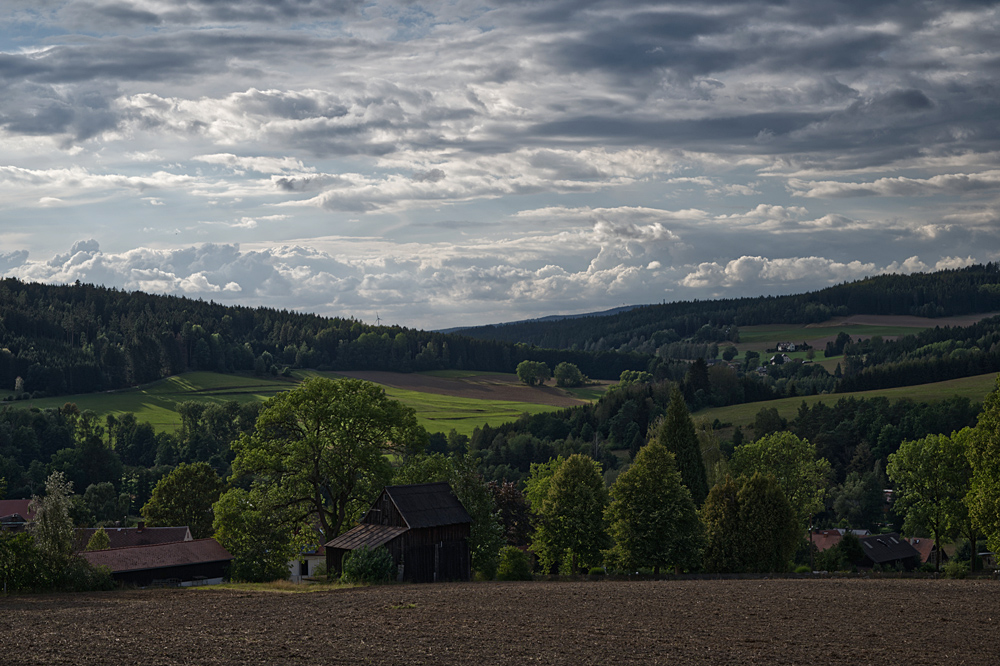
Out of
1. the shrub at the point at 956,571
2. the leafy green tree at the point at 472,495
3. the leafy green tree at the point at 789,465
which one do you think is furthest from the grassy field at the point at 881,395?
the leafy green tree at the point at 472,495

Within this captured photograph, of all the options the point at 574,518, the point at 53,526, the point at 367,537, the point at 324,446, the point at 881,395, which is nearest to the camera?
the point at 53,526

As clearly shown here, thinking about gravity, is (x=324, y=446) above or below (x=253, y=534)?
above

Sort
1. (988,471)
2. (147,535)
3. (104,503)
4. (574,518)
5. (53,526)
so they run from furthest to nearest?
(104,503)
(147,535)
(574,518)
(988,471)
(53,526)

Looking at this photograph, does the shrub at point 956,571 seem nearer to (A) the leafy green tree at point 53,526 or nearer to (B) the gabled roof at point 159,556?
(A) the leafy green tree at point 53,526

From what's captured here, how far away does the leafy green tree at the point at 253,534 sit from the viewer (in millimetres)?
48594

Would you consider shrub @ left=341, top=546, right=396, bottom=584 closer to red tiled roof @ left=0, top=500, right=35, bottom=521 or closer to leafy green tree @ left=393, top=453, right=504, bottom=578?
leafy green tree @ left=393, top=453, right=504, bottom=578

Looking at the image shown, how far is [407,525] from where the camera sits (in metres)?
46.7

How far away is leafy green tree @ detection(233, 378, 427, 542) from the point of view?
5025cm

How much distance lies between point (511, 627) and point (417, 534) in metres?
20.9

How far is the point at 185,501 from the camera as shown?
261ft

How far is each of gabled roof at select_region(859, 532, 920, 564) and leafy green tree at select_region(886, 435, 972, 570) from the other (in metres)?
27.1

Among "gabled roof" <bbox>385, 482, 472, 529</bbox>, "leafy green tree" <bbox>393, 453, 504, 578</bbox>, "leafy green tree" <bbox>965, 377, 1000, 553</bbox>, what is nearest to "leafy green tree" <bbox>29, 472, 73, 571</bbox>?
"gabled roof" <bbox>385, 482, 472, 529</bbox>

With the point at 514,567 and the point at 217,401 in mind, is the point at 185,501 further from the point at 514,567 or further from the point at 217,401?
the point at 217,401

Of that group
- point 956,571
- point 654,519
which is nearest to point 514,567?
point 654,519
